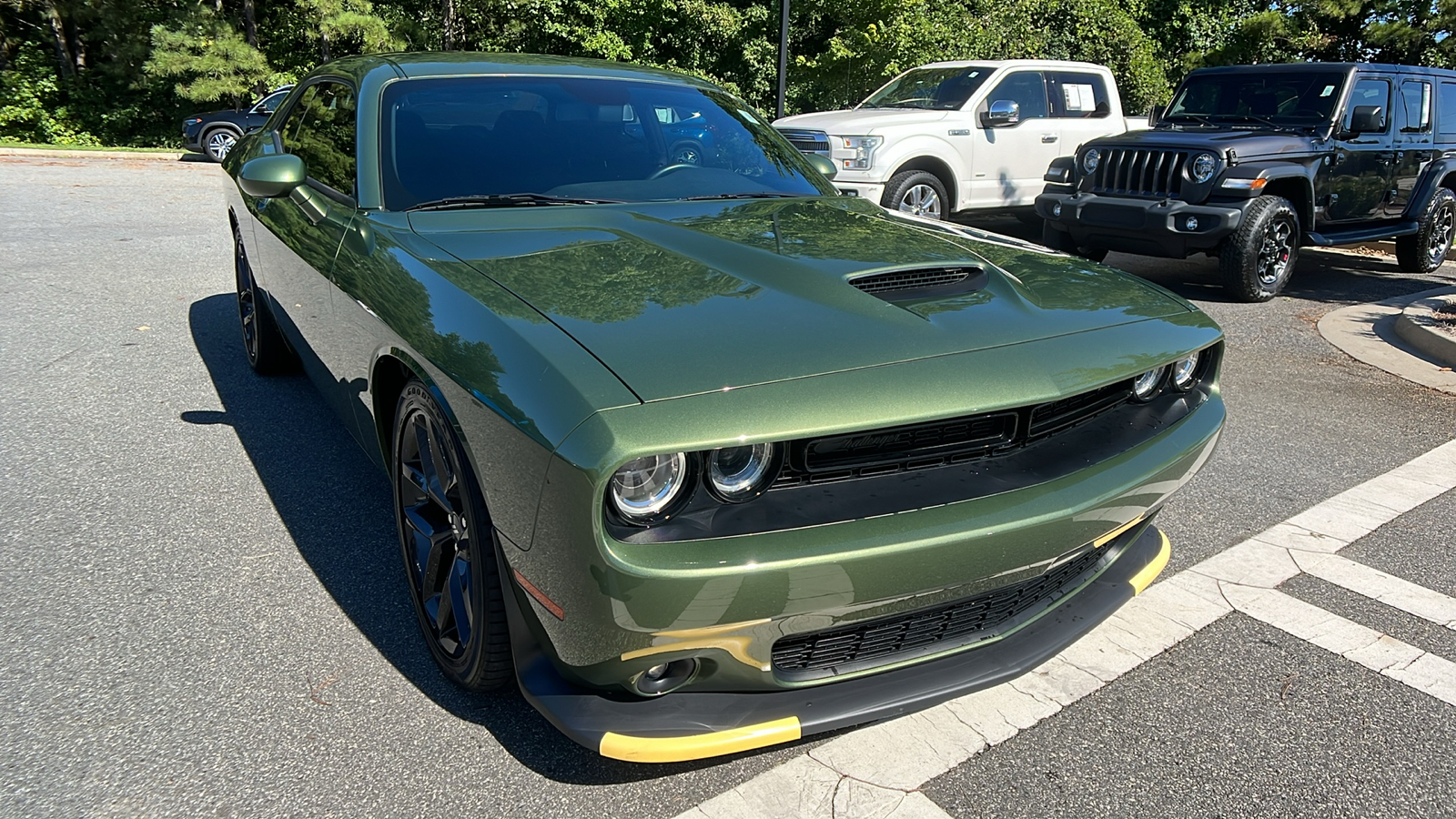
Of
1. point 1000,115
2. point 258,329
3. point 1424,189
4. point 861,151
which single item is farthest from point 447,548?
point 1424,189

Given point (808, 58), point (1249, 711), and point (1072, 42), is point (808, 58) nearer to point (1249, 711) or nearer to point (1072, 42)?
point (1072, 42)

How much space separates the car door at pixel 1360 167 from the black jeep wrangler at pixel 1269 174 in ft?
0.04

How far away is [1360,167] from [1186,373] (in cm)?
656

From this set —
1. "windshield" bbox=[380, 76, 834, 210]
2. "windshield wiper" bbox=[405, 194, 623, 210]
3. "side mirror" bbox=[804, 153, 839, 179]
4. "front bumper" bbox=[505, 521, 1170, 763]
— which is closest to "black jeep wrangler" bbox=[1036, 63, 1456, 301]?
"side mirror" bbox=[804, 153, 839, 179]

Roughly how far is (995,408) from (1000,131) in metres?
8.08

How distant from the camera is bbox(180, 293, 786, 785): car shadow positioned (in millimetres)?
2309

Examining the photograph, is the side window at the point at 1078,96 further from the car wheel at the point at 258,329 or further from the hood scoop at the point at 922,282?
the hood scoop at the point at 922,282

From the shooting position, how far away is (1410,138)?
830cm

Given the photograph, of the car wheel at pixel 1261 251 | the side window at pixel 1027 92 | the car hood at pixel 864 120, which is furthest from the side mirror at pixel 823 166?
the side window at pixel 1027 92

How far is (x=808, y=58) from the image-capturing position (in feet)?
68.4

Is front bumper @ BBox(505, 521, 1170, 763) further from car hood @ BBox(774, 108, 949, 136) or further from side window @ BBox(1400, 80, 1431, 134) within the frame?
side window @ BBox(1400, 80, 1431, 134)

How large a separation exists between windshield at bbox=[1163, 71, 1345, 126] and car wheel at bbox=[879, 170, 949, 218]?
2.02 m

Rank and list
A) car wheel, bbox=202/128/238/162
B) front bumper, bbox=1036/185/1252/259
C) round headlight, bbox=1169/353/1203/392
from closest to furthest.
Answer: round headlight, bbox=1169/353/1203/392, front bumper, bbox=1036/185/1252/259, car wheel, bbox=202/128/238/162

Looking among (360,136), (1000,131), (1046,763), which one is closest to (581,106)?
(360,136)
